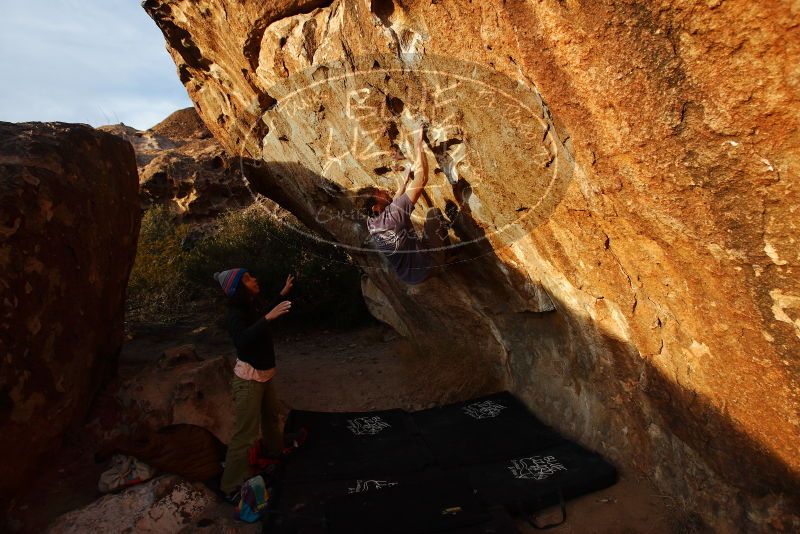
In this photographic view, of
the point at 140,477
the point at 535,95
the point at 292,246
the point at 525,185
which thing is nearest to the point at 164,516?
the point at 140,477

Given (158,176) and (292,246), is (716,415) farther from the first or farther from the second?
(158,176)

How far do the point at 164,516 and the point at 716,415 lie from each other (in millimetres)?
3269

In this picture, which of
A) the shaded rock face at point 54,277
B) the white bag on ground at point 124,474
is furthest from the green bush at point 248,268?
the white bag on ground at point 124,474

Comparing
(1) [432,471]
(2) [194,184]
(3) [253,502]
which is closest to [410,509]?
A: (1) [432,471]

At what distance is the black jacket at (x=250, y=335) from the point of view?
11.3ft

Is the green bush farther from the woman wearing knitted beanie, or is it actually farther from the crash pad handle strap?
the crash pad handle strap

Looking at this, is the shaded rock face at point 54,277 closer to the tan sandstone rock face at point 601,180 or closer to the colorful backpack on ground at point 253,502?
the colorful backpack on ground at point 253,502

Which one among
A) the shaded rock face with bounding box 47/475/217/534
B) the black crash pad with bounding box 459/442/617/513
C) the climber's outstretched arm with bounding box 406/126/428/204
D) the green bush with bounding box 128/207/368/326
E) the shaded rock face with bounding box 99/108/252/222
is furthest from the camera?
the shaded rock face with bounding box 99/108/252/222

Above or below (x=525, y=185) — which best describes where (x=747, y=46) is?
above

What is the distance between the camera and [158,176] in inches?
399

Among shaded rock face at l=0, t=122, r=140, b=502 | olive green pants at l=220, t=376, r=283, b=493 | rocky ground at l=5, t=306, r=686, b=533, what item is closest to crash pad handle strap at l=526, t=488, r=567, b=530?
rocky ground at l=5, t=306, r=686, b=533

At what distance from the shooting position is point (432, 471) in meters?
3.52

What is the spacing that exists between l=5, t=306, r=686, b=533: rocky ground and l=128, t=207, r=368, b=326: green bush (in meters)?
1.70

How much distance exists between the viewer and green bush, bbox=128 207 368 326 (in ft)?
26.0
